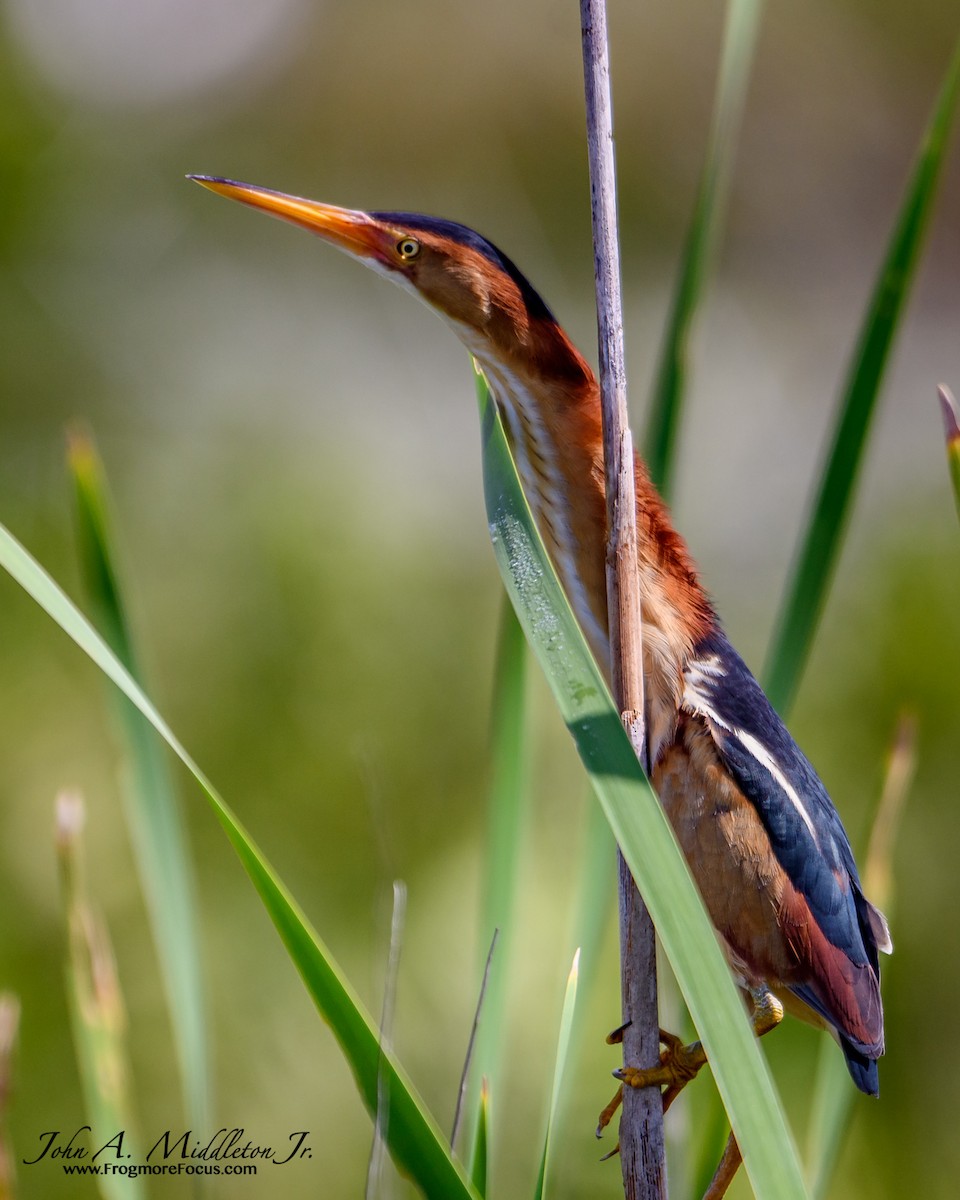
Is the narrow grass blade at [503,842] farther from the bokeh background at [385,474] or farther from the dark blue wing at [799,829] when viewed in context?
the bokeh background at [385,474]

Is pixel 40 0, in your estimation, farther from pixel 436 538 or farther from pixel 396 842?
pixel 396 842

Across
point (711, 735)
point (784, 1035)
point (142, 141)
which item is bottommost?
point (784, 1035)

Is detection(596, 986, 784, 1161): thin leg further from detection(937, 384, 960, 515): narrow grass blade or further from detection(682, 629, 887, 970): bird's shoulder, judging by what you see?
detection(937, 384, 960, 515): narrow grass blade

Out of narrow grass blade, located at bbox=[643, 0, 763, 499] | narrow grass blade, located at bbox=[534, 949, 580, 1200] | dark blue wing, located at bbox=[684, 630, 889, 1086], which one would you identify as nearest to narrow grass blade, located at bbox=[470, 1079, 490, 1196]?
narrow grass blade, located at bbox=[534, 949, 580, 1200]

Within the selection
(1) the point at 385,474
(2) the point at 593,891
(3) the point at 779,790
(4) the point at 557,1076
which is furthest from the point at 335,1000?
(1) the point at 385,474

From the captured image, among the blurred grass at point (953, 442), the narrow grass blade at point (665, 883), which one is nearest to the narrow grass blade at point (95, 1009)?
the narrow grass blade at point (665, 883)

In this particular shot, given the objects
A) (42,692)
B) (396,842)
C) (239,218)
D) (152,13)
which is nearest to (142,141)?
(239,218)

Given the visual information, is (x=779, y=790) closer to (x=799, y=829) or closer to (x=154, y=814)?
(x=799, y=829)
